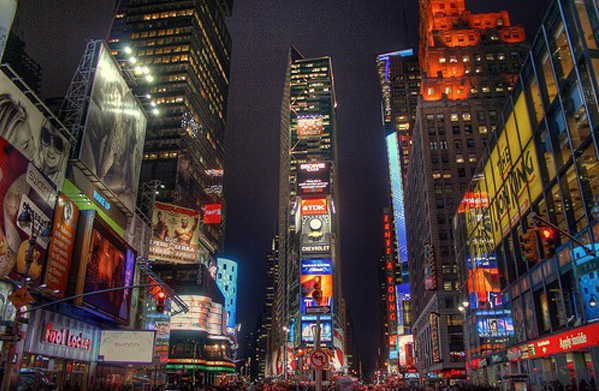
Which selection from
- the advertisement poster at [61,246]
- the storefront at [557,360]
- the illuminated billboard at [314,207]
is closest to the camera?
the storefront at [557,360]

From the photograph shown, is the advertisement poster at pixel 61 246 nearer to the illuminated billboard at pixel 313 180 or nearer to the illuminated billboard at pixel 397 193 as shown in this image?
the illuminated billboard at pixel 313 180

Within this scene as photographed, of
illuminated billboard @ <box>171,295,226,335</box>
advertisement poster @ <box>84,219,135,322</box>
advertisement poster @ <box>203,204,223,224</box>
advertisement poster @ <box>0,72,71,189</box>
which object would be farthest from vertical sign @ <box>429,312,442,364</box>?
advertisement poster @ <box>0,72,71,189</box>

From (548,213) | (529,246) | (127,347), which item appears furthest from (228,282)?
(529,246)

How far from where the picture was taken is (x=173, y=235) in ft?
250

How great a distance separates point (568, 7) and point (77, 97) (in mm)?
34754

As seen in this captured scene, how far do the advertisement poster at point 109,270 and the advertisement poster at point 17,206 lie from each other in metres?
6.02

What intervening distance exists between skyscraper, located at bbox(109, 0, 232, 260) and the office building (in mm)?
83362

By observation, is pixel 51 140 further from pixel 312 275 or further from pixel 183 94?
pixel 183 94

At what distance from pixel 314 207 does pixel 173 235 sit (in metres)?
67.8

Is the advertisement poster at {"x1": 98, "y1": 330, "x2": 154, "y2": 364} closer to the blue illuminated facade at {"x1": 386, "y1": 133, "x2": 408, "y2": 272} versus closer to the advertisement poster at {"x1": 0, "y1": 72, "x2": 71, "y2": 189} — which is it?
the advertisement poster at {"x1": 0, "y1": 72, "x2": 71, "y2": 189}

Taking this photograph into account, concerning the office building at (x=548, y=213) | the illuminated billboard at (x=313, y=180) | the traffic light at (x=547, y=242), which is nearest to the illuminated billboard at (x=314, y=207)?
the illuminated billboard at (x=313, y=180)

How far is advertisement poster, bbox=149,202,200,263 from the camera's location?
7444 centimetres

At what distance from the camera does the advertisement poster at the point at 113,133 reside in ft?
123

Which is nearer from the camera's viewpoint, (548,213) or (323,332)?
(548,213)
